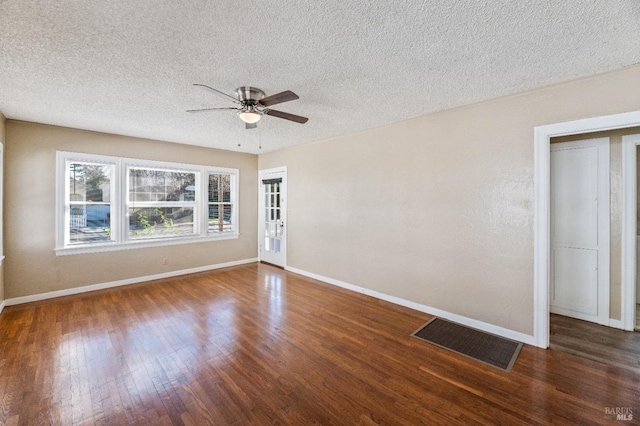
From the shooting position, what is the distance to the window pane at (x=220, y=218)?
231 inches

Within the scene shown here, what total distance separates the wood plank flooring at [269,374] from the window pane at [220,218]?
253 centimetres

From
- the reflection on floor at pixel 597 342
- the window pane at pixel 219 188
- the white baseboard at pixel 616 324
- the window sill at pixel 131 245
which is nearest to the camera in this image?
the reflection on floor at pixel 597 342

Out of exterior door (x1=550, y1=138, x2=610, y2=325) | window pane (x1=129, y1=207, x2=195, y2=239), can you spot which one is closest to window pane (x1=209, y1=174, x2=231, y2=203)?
window pane (x1=129, y1=207, x2=195, y2=239)

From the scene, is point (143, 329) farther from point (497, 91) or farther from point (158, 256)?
point (497, 91)

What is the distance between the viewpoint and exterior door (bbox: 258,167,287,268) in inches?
232

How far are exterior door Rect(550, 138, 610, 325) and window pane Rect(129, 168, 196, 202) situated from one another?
5917 millimetres

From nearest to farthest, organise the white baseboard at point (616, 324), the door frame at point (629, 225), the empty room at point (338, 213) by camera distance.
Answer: the empty room at point (338, 213), the door frame at point (629, 225), the white baseboard at point (616, 324)

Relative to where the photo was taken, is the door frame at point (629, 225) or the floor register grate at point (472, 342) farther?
the door frame at point (629, 225)

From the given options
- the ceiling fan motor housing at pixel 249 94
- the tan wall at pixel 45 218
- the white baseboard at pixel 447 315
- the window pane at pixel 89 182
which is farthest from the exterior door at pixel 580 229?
the window pane at pixel 89 182

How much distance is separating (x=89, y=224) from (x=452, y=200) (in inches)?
216

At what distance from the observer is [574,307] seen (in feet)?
11.1

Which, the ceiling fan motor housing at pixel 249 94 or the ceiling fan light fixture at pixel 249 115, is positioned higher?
the ceiling fan motor housing at pixel 249 94

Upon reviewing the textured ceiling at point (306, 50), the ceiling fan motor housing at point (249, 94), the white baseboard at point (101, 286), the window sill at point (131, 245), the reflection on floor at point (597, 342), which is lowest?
the reflection on floor at point (597, 342)

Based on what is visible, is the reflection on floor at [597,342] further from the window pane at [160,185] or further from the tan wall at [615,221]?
the window pane at [160,185]
